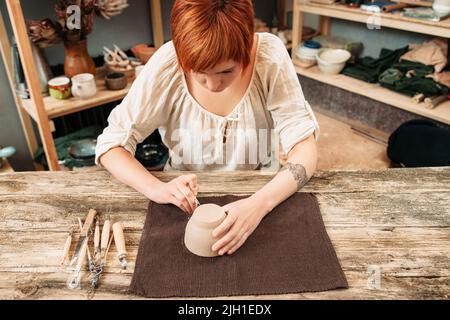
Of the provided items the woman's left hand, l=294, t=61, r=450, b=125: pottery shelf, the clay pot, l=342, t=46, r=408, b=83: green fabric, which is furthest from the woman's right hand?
l=342, t=46, r=408, b=83: green fabric

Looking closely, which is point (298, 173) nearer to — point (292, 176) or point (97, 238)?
point (292, 176)

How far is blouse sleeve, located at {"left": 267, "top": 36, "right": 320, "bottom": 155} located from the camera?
1391 mm

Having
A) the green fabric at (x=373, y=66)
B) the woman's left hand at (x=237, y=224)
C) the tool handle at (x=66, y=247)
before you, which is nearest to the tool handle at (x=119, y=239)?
the tool handle at (x=66, y=247)

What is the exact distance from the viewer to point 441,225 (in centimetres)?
107

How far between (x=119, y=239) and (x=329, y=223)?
54cm

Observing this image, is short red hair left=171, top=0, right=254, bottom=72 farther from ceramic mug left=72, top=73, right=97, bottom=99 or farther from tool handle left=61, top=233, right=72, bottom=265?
ceramic mug left=72, top=73, right=97, bottom=99

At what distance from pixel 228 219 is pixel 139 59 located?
182 centimetres

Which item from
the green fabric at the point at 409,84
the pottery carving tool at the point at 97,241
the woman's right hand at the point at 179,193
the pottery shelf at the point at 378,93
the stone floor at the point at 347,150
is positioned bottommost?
the stone floor at the point at 347,150

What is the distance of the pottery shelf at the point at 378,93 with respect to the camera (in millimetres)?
2469

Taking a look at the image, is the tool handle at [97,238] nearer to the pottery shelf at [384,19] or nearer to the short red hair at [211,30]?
the short red hair at [211,30]

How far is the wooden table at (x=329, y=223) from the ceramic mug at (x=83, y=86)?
96 cm

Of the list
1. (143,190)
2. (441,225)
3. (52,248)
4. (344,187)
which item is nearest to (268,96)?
(344,187)

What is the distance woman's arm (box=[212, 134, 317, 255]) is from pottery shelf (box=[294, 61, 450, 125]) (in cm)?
146

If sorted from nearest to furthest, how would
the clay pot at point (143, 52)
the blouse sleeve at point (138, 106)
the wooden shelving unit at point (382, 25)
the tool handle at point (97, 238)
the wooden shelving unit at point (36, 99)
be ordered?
1. the tool handle at point (97, 238)
2. the blouse sleeve at point (138, 106)
3. the wooden shelving unit at point (36, 99)
4. the wooden shelving unit at point (382, 25)
5. the clay pot at point (143, 52)
